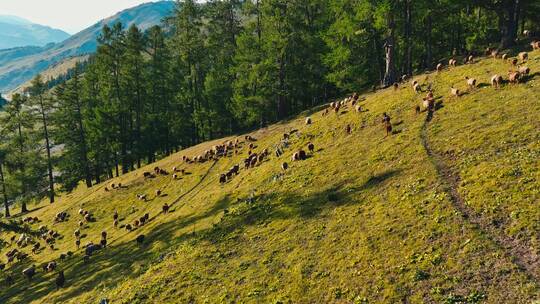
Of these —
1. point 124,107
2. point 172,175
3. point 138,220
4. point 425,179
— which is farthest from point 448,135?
point 124,107

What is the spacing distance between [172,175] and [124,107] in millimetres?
29543

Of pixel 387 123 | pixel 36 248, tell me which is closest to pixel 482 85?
pixel 387 123

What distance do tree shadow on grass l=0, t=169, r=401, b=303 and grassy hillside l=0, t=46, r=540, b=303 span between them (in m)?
0.15

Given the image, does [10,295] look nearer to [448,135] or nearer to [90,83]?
[448,135]

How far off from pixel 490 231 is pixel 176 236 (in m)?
23.1

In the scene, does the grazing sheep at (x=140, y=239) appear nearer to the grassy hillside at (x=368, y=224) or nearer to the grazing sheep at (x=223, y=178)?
the grassy hillside at (x=368, y=224)

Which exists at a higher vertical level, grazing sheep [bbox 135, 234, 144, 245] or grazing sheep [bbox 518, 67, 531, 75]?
grazing sheep [bbox 518, 67, 531, 75]

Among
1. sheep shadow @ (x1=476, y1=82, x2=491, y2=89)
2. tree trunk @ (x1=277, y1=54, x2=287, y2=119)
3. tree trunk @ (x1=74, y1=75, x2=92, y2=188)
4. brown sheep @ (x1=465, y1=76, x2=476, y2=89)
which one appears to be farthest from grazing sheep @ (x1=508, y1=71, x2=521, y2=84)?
tree trunk @ (x1=74, y1=75, x2=92, y2=188)

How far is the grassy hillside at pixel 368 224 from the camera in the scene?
1827 cm

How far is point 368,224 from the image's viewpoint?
23.3m

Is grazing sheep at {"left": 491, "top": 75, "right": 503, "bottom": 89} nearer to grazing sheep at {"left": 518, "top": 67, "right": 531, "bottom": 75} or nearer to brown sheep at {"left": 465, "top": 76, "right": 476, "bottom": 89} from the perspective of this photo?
grazing sheep at {"left": 518, "top": 67, "right": 531, "bottom": 75}

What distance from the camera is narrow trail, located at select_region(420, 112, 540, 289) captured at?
16.4 metres

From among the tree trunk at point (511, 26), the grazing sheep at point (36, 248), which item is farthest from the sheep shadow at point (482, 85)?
the grazing sheep at point (36, 248)

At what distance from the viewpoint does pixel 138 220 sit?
41.1 m
